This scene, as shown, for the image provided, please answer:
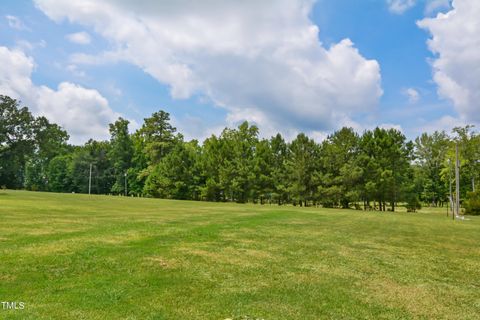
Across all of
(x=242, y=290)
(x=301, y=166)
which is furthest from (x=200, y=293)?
(x=301, y=166)

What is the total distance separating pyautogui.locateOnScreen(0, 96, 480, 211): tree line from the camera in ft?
171

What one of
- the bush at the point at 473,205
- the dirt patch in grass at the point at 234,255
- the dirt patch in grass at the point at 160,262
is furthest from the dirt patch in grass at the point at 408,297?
the bush at the point at 473,205

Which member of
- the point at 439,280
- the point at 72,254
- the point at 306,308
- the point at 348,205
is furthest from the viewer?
the point at 348,205

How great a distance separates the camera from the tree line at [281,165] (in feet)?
171

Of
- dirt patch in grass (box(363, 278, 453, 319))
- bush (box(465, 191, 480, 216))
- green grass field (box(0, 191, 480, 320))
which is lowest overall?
dirt patch in grass (box(363, 278, 453, 319))

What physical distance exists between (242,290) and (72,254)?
4638 millimetres

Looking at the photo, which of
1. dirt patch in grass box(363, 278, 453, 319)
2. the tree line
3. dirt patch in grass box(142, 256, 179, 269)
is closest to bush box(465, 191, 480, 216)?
the tree line

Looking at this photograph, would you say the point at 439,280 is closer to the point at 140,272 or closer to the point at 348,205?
the point at 140,272

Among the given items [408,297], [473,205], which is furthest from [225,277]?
[473,205]

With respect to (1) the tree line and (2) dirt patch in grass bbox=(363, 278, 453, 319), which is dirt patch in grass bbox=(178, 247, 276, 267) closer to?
(2) dirt patch in grass bbox=(363, 278, 453, 319)

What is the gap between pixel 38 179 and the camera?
A: 310 feet

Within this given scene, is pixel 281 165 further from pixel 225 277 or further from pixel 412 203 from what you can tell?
pixel 225 277

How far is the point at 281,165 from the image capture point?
61062 mm

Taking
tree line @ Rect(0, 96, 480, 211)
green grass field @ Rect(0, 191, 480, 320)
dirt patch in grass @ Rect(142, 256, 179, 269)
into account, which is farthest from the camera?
tree line @ Rect(0, 96, 480, 211)
